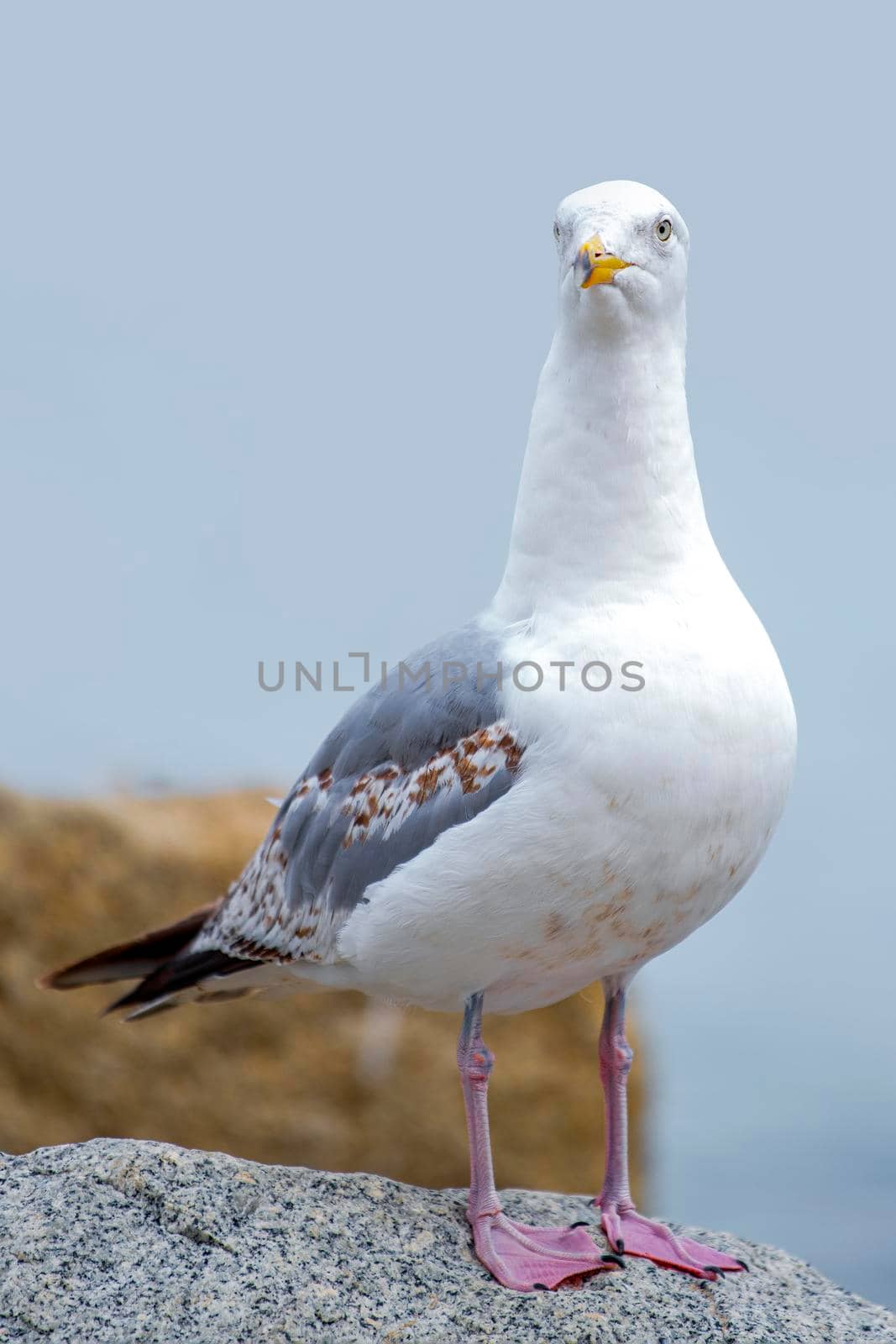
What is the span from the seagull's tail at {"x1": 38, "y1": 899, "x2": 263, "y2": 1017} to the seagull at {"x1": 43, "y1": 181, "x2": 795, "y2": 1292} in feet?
1.60

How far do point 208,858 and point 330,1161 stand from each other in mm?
1580

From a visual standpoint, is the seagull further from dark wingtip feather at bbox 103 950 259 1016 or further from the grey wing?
dark wingtip feather at bbox 103 950 259 1016

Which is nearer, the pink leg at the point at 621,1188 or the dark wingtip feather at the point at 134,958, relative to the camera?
the pink leg at the point at 621,1188

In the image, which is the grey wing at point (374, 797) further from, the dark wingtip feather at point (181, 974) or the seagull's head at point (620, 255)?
the seagull's head at point (620, 255)

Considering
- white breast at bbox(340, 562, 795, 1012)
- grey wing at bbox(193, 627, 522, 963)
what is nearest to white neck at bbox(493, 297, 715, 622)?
white breast at bbox(340, 562, 795, 1012)

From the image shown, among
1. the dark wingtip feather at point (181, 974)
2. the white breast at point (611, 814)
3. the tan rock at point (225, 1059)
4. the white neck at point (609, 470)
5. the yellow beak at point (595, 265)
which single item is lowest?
the tan rock at point (225, 1059)

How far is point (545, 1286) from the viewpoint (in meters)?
4.48

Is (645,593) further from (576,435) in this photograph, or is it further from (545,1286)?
(545,1286)

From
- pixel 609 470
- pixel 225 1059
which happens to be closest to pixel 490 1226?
pixel 609 470

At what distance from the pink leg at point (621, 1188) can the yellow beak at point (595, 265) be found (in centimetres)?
210

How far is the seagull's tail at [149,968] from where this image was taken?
5.33 meters

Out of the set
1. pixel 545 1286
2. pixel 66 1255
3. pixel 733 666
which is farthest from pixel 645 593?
pixel 66 1255

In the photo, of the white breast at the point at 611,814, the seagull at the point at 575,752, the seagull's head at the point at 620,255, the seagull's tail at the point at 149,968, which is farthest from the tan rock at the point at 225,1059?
the seagull's head at the point at 620,255

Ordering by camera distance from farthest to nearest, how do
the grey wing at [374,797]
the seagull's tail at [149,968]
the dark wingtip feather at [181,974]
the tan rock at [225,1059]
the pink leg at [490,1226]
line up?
the tan rock at [225,1059] → the seagull's tail at [149,968] → the dark wingtip feather at [181,974] → the pink leg at [490,1226] → the grey wing at [374,797]
